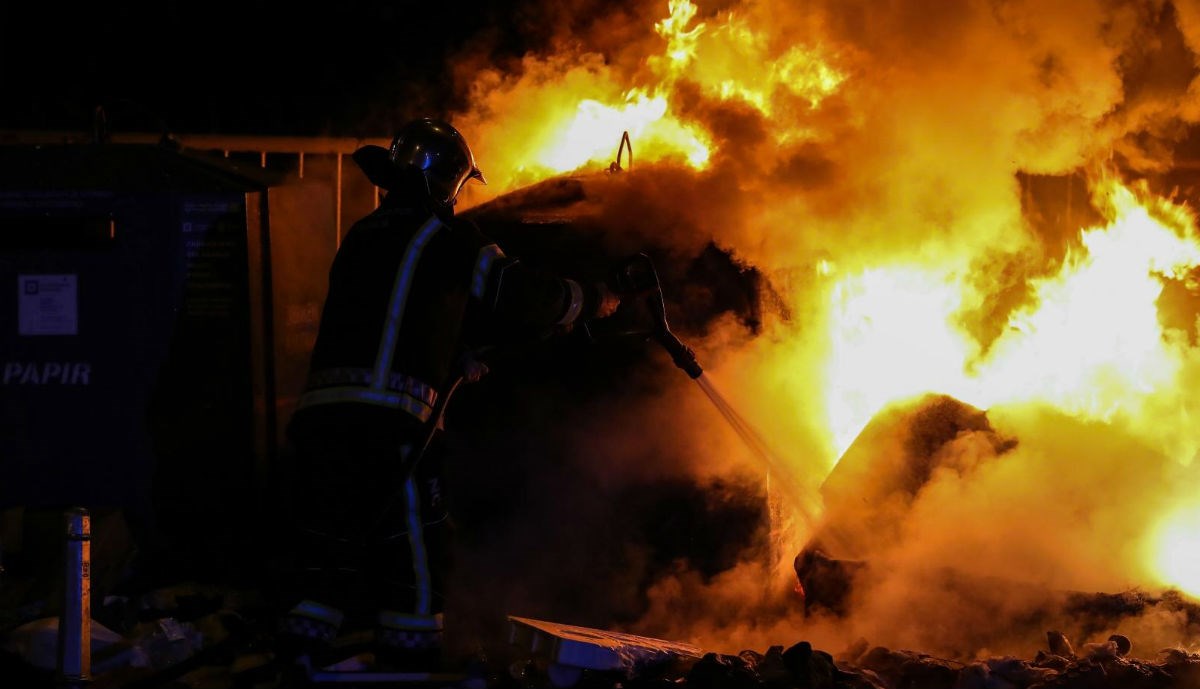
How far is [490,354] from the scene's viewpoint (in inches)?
192

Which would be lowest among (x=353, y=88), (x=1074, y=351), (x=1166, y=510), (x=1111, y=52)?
(x=1166, y=510)

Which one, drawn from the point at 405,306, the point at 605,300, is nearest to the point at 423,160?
the point at 405,306

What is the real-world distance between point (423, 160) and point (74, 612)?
2066 mm

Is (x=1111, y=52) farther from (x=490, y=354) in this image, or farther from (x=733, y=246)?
(x=490, y=354)

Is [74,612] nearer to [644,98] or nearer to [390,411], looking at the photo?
[390,411]

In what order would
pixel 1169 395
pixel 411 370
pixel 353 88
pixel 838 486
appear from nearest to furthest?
pixel 411 370
pixel 838 486
pixel 1169 395
pixel 353 88

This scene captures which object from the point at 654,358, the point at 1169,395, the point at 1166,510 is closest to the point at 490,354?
the point at 654,358

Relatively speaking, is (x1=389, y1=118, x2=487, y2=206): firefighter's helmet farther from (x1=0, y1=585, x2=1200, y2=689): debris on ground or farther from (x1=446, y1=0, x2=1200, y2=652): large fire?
(x1=0, y1=585, x2=1200, y2=689): debris on ground

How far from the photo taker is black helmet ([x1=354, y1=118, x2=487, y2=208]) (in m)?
4.43

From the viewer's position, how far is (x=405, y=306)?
4137 mm

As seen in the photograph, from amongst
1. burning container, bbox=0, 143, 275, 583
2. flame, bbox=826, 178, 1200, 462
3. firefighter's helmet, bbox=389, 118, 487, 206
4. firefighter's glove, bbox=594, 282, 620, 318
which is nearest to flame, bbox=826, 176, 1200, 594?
flame, bbox=826, 178, 1200, 462

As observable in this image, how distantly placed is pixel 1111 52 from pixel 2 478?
6044 mm

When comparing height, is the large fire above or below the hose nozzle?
above

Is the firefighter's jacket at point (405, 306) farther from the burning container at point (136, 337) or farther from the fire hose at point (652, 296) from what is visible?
the burning container at point (136, 337)
